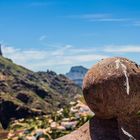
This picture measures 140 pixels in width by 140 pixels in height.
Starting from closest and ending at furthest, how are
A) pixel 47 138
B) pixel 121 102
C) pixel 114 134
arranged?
pixel 121 102, pixel 114 134, pixel 47 138

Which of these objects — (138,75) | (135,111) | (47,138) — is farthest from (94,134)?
(47,138)

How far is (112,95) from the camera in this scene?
17.5m

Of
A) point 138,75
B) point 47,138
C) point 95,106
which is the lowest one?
point 47,138

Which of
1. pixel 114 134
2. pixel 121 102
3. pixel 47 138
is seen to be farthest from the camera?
pixel 47 138

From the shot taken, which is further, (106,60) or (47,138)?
(47,138)

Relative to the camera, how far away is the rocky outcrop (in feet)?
57.6

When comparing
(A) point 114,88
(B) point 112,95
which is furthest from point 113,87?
(B) point 112,95

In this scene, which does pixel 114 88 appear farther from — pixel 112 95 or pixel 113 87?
pixel 112 95

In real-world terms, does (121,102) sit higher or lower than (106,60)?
lower

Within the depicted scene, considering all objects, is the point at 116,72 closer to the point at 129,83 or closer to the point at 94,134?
the point at 129,83

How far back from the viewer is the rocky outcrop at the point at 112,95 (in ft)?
57.6

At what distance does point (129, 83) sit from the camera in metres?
17.7

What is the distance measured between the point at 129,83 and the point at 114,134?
108 inches

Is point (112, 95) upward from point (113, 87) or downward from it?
downward
